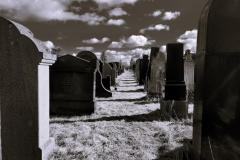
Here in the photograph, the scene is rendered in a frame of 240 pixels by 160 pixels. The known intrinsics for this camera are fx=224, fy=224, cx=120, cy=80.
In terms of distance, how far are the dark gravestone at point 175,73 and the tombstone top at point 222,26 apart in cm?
440

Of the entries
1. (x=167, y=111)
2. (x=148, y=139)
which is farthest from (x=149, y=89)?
(x=148, y=139)

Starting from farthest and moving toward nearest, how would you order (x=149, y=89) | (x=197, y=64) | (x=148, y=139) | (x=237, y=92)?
1. (x=149, y=89)
2. (x=148, y=139)
3. (x=197, y=64)
4. (x=237, y=92)

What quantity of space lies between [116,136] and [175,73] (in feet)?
10.4

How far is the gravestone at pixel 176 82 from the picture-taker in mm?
6871

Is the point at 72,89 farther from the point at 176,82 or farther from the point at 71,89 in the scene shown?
the point at 176,82

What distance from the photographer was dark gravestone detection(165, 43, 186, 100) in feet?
22.7

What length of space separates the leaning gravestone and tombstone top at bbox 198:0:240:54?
208 cm

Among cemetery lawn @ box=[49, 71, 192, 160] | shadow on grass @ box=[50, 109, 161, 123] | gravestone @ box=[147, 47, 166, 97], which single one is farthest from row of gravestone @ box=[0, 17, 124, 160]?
gravestone @ box=[147, 47, 166, 97]

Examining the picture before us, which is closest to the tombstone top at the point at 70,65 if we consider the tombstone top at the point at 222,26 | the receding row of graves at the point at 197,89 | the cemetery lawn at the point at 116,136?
the cemetery lawn at the point at 116,136

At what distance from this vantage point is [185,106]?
6867 millimetres

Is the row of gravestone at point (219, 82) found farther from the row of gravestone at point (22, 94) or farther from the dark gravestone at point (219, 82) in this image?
the row of gravestone at point (22, 94)

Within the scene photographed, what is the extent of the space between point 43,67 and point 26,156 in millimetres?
1267

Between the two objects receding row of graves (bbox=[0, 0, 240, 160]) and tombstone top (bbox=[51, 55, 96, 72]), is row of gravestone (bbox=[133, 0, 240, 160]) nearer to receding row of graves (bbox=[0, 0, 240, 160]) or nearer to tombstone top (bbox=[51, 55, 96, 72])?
receding row of graves (bbox=[0, 0, 240, 160])

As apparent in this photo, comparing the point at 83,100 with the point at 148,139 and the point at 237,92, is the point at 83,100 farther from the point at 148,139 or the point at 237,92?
the point at 237,92
